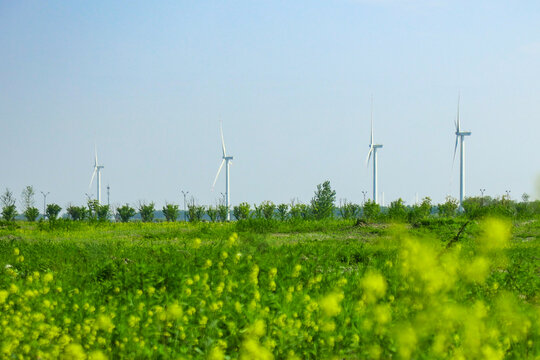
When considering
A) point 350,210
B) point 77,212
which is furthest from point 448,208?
point 77,212

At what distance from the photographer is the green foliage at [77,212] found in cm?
3209

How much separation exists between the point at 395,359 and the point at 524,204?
23.9 meters

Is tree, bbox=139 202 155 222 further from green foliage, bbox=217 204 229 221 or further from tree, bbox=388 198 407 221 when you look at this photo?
tree, bbox=388 198 407 221

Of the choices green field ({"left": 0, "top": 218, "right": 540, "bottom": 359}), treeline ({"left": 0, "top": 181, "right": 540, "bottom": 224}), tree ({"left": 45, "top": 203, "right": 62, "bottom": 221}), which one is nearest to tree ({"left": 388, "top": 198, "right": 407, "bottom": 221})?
treeline ({"left": 0, "top": 181, "right": 540, "bottom": 224})

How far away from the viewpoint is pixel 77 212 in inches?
1292

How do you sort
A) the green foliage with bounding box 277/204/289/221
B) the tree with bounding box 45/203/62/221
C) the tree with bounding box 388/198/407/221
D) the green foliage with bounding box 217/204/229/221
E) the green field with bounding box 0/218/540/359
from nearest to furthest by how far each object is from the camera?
1. the green field with bounding box 0/218/540/359
2. the tree with bounding box 388/198/407/221
3. the green foliage with bounding box 277/204/289/221
4. the green foliage with bounding box 217/204/229/221
5. the tree with bounding box 45/203/62/221

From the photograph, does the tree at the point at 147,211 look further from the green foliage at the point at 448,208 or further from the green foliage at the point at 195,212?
the green foliage at the point at 448,208

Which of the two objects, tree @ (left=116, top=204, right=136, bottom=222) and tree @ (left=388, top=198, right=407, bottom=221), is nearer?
tree @ (left=388, top=198, right=407, bottom=221)

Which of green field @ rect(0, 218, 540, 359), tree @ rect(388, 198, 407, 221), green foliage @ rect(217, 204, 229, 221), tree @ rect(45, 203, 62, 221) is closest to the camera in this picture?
green field @ rect(0, 218, 540, 359)

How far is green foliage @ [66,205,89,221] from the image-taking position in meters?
32.1

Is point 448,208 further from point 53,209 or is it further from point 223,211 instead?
point 53,209

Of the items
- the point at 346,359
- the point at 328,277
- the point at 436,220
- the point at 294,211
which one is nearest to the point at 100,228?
the point at 294,211

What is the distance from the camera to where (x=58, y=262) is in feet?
30.0

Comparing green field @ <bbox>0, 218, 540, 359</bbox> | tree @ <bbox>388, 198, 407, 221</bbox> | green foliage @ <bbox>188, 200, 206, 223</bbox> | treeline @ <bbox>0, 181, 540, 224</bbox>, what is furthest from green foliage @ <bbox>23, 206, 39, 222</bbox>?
green field @ <bbox>0, 218, 540, 359</bbox>
